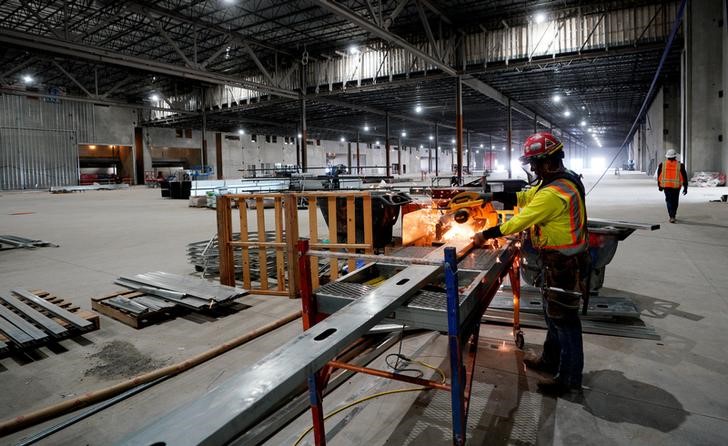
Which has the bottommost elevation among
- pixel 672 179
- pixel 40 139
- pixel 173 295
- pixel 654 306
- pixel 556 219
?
pixel 654 306

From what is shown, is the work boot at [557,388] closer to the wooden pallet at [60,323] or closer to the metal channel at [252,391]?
the metal channel at [252,391]

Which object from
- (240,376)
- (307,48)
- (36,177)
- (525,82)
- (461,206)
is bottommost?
(240,376)

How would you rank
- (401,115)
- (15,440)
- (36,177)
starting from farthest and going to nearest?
(401,115)
(36,177)
(15,440)

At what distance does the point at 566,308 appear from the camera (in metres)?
3.00

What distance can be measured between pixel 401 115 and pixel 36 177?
92.4 ft

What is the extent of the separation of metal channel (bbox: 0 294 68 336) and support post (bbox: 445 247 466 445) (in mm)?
3837

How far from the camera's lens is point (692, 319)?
4.36m

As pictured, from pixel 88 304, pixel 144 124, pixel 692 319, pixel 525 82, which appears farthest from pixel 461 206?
pixel 144 124

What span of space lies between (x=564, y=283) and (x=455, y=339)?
4.46ft

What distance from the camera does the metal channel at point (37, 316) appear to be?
13.5 feet

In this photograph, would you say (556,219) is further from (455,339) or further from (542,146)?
(455,339)

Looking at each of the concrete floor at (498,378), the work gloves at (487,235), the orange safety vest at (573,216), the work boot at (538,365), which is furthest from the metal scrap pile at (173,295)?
the orange safety vest at (573,216)

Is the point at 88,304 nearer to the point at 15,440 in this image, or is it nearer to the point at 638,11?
the point at 15,440

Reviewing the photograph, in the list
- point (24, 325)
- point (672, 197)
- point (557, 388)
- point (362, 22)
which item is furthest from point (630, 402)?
point (362, 22)
